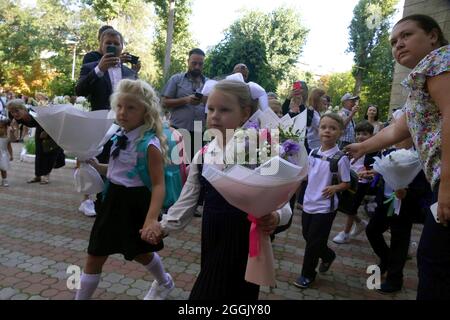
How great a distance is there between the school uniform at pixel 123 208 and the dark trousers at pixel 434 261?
1.79 meters

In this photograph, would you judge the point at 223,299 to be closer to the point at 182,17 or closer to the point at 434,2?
the point at 434,2

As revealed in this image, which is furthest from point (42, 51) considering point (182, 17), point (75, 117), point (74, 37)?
point (75, 117)

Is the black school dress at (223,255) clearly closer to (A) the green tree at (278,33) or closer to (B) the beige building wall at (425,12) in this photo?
(B) the beige building wall at (425,12)

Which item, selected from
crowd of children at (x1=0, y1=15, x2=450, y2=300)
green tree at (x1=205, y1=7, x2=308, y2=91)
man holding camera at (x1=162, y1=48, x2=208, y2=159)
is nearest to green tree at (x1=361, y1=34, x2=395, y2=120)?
green tree at (x1=205, y1=7, x2=308, y2=91)

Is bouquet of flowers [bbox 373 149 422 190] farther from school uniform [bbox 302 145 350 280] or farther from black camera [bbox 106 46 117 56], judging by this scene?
black camera [bbox 106 46 117 56]

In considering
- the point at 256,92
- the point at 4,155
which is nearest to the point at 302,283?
the point at 256,92

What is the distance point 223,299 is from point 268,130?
0.96m

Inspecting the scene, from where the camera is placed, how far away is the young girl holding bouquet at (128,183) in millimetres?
2676

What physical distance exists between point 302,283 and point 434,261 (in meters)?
2.06

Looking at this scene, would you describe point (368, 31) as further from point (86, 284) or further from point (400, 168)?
point (86, 284)

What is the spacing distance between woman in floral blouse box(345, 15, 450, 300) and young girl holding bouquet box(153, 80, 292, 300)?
73 centimetres

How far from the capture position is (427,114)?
1794 millimetres

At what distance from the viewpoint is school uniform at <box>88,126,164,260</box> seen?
2693 millimetres

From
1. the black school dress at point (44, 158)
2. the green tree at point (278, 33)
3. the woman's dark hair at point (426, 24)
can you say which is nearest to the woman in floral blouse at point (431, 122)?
the woman's dark hair at point (426, 24)
